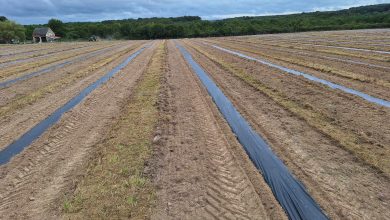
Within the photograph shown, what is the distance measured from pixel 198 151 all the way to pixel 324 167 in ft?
9.11

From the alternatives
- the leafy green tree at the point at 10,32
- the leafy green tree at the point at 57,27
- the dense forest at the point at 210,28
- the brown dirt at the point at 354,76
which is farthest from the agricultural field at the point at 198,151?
the leafy green tree at the point at 57,27

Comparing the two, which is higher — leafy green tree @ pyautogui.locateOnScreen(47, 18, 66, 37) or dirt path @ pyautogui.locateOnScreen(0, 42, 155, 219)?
leafy green tree @ pyautogui.locateOnScreen(47, 18, 66, 37)

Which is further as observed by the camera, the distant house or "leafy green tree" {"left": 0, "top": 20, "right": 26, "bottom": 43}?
the distant house

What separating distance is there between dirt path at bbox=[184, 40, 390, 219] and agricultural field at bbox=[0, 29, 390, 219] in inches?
0.8

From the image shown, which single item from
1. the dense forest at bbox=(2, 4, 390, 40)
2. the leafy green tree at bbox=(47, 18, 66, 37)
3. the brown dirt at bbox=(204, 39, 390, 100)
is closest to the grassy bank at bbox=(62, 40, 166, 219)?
the brown dirt at bbox=(204, 39, 390, 100)

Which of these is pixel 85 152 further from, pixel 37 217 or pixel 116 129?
pixel 37 217

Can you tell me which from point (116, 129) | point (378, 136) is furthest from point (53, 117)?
point (378, 136)

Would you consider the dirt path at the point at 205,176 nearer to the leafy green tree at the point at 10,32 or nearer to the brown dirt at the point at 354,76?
the brown dirt at the point at 354,76

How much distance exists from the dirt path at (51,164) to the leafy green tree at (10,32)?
100213 mm

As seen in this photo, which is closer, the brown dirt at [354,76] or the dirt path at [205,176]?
the dirt path at [205,176]

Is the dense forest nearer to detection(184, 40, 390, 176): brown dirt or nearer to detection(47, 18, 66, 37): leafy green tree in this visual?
detection(47, 18, 66, 37): leafy green tree

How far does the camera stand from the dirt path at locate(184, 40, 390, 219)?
548 cm

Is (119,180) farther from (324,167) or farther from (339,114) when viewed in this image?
(339,114)

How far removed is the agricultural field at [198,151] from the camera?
18.5 feet
